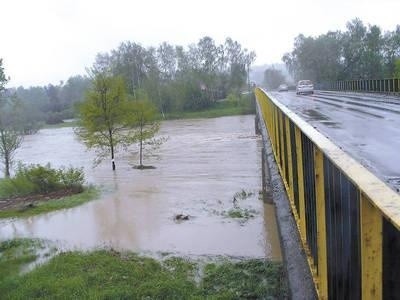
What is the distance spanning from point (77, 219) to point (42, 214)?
238cm

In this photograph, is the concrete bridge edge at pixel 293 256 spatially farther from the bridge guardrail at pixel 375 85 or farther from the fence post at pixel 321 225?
the bridge guardrail at pixel 375 85

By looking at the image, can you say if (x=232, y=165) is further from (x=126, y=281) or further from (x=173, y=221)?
(x=126, y=281)

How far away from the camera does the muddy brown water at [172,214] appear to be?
1509cm

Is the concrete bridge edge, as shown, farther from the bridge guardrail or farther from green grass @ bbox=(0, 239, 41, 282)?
the bridge guardrail

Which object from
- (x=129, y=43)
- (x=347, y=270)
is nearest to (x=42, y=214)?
(x=347, y=270)

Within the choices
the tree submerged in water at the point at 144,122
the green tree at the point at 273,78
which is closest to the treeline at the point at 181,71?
the green tree at the point at 273,78

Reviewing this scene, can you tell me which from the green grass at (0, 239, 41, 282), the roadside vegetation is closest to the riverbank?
the roadside vegetation

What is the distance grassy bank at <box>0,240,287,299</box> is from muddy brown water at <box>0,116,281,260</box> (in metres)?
1.72

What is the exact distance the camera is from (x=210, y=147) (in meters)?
43.2

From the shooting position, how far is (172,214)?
1950cm

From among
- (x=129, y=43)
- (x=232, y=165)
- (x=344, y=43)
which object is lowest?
(x=232, y=165)

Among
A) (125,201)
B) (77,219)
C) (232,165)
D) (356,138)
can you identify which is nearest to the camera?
(356,138)

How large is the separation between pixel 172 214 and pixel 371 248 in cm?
1771

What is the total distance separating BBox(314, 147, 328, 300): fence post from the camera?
3.30m
